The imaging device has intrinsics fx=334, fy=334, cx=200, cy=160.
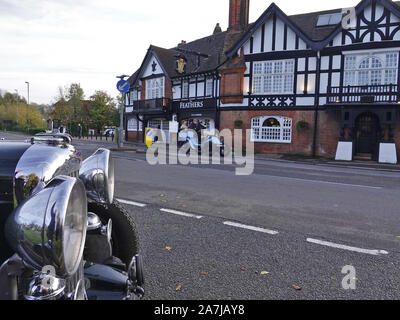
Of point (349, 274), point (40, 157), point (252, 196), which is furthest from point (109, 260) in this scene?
point (252, 196)

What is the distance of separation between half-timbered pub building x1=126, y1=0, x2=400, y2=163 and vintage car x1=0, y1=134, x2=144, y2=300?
Result: 20237 millimetres

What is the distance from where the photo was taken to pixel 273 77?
2341 centimetres

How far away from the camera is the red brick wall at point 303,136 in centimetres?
2153

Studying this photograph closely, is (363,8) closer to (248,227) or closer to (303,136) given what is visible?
(303,136)

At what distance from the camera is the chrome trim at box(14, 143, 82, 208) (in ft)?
5.23

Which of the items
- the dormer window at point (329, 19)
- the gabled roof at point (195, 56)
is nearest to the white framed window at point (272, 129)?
the gabled roof at point (195, 56)

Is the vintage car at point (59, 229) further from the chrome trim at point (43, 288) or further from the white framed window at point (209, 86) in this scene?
the white framed window at point (209, 86)

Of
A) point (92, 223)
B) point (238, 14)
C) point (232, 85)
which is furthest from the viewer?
point (238, 14)

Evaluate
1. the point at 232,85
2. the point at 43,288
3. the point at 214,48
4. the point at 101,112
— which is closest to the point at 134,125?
the point at 214,48

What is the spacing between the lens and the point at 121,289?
185 cm

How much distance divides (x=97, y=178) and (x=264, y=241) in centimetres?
262

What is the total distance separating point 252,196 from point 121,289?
555 cm

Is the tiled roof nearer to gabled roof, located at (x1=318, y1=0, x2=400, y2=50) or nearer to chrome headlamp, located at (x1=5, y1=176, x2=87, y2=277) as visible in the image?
Result: gabled roof, located at (x1=318, y1=0, x2=400, y2=50)

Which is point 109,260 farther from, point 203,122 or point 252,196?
point 203,122
